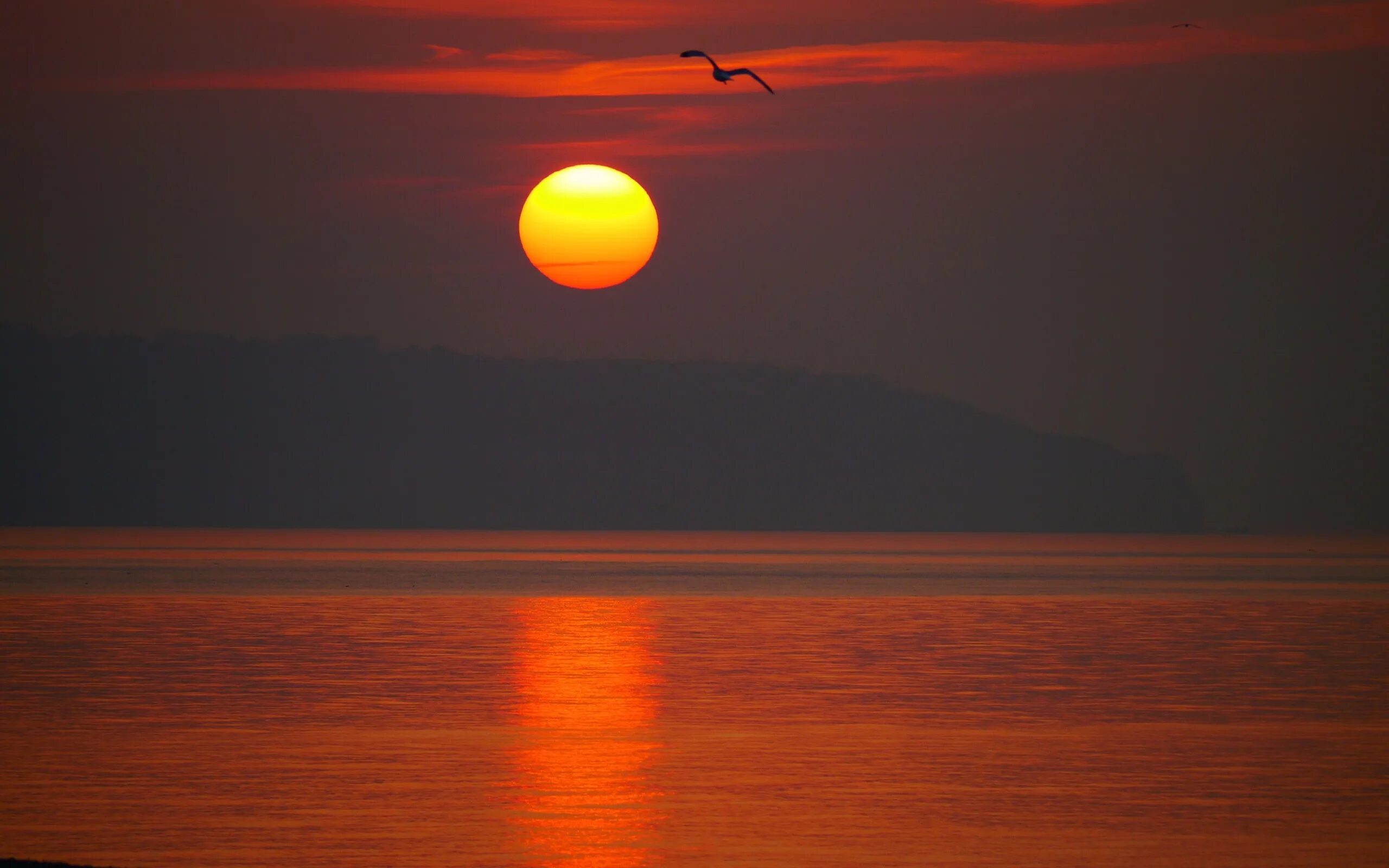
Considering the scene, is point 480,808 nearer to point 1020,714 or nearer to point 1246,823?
point 1246,823

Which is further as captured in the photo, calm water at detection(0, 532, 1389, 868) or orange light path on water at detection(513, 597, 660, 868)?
calm water at detection(0, 532, 1389, 868)

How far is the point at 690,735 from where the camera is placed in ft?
61.6

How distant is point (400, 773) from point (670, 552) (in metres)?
101

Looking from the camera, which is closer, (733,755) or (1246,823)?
(1246,823)

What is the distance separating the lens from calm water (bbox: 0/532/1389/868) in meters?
13.6

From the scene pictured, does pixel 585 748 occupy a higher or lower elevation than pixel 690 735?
lower

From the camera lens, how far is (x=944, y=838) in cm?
1379

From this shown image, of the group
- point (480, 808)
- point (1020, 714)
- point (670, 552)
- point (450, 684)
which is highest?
point (670, 552)

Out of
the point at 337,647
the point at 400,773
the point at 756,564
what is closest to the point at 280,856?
the point at 400,773

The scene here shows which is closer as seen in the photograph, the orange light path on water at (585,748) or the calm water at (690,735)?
the orange light path on water at (585,748)

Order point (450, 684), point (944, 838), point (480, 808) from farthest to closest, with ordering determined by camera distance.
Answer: point (450, 684) < point (480, 808) < point (944, 838)

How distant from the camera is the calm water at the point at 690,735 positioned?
44.8ft

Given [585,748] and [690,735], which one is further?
[690,735]

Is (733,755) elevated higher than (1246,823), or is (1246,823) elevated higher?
(733,755)
